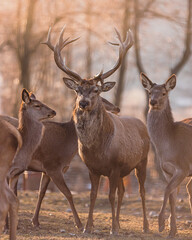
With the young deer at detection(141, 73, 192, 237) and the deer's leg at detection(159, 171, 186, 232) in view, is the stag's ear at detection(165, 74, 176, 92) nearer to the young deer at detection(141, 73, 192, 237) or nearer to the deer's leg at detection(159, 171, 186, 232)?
the young deer at detection(141, 73, 192, 237)

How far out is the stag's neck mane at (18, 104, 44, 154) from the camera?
8.48m

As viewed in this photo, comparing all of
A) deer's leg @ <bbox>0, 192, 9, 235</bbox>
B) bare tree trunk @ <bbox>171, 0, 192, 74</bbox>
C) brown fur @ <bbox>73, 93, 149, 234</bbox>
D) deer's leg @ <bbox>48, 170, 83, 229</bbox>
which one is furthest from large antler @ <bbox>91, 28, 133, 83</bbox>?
bare tree trunk @ <bbox>171, 0, 192, 74</bbox>

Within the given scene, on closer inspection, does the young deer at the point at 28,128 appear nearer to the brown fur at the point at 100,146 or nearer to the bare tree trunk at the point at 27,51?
the brown fur at the point at 100,146

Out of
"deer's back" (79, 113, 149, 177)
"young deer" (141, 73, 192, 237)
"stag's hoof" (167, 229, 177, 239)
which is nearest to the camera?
"stag's hoof" (167, 229, 177, 239)

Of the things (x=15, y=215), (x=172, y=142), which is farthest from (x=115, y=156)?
(x=15, y=215)

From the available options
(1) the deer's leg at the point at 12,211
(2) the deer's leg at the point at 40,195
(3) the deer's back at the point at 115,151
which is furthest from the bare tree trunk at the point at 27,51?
(1) the deer's leg at the point at 12,211

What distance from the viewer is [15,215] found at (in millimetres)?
6773

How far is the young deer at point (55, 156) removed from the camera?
29.9ft

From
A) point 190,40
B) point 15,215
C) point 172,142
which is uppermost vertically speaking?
point 190,40

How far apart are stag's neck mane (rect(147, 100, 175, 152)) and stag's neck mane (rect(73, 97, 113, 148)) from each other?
0.83 m

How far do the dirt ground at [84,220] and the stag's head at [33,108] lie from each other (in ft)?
6.16

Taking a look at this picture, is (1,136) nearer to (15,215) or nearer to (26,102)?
(15,215)

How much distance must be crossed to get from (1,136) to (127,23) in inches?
461

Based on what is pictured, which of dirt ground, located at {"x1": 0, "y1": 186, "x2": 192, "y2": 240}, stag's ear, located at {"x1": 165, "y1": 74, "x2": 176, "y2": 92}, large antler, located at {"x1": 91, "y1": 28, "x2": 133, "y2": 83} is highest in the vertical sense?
large antler, located at {"x1": 91, "y1": 28, "x2": 133, "y2": 83}
